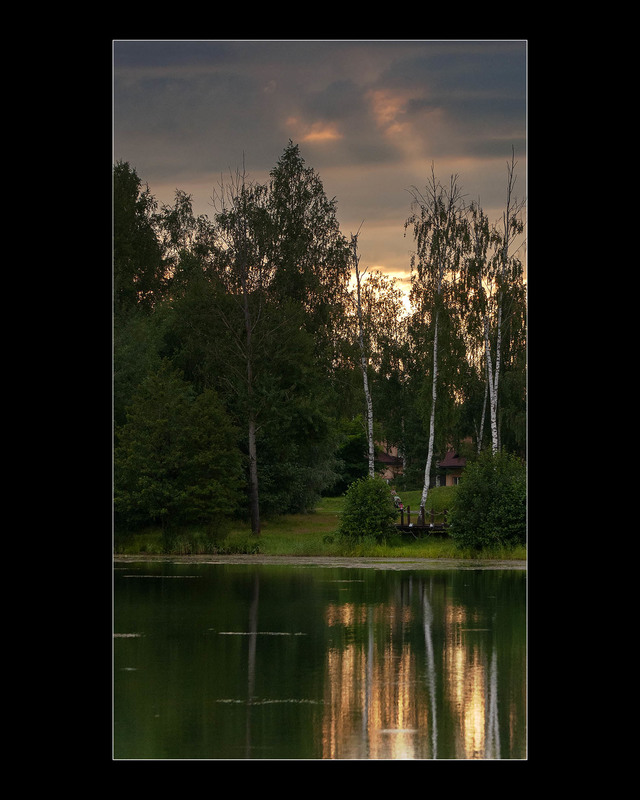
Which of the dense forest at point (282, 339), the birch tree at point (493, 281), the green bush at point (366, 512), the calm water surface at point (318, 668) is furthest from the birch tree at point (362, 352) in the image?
the calm water surface at point (318, 668)

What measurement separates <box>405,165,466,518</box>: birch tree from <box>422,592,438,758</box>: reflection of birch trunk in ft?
28.8

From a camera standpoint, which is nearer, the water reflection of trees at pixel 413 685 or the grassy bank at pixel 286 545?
the water reflection of trees at pixel 413 685

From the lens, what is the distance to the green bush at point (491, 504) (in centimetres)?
1733

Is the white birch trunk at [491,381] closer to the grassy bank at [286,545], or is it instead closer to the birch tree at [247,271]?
the grassy bank at [286,545]

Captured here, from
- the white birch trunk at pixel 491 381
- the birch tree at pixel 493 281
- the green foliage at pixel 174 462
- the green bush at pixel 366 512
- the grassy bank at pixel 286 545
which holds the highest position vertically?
the birch tree at pixel 493 281

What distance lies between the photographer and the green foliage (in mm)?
17438

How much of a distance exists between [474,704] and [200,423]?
10.3 m

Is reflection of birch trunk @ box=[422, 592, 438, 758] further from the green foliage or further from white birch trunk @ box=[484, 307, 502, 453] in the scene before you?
white birch trunk @ box=[484, 307, 502, 453]

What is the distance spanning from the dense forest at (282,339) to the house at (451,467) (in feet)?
7.46

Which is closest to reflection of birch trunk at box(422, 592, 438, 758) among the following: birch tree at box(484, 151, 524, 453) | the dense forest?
the dense forest

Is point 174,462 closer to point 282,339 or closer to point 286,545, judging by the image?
point 286,545
